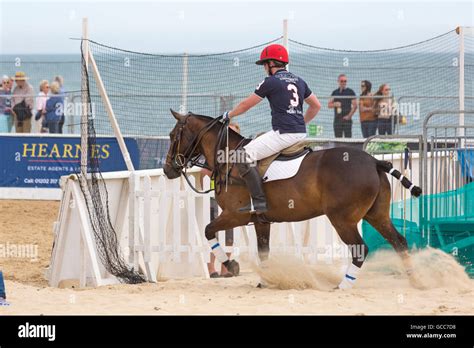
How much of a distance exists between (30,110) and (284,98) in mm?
13028

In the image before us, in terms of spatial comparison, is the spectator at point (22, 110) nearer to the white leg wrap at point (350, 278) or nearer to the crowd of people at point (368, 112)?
the crowd of people at point (368, 112)

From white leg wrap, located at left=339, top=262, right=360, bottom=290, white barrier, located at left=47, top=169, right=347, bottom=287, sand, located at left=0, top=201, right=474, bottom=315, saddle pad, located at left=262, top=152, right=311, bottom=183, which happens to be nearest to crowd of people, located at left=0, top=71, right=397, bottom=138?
white barrier, located at left=47, top=169, right=347, bottom=287

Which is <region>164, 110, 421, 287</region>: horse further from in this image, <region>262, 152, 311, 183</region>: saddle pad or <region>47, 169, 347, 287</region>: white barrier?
<region>47, 169, 347, 287</region>: white barrier

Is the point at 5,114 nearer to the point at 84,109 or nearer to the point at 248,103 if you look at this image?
the point at 84,109

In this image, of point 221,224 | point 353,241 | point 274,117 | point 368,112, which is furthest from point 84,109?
point 368,112

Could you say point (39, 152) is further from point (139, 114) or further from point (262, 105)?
point (262, 105)

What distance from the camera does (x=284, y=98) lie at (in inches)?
430

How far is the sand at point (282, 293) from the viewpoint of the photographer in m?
9.38

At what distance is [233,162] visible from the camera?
36.6ft

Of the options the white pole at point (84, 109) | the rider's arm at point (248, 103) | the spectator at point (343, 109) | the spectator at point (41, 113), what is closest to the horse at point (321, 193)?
the rider's arm at point (248, 103)
